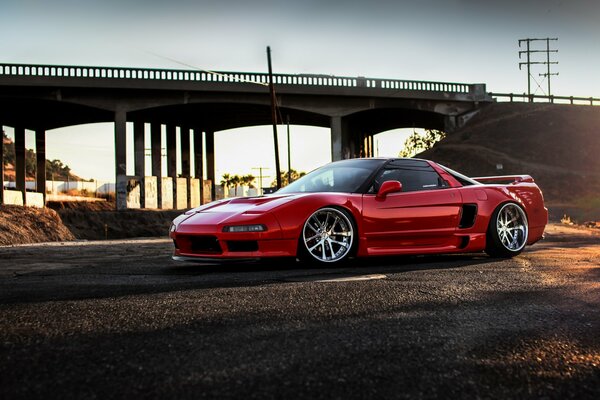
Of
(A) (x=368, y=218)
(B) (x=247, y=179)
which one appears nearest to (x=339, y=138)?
(A) (x=368, y=218)

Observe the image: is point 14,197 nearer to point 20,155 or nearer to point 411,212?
point 411,212

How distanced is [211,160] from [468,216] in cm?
5350

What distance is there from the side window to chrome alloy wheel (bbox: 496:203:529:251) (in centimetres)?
93

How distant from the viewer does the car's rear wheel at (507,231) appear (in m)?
7.80

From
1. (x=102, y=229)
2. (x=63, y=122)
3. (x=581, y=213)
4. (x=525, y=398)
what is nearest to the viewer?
(x=525, y=398)

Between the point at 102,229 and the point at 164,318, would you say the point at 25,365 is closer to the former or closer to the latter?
the point at 164,318

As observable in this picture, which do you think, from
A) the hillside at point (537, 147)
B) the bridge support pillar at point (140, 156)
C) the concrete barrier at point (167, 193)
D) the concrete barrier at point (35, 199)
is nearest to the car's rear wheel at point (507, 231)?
the concrete barrier at point (35, 199)

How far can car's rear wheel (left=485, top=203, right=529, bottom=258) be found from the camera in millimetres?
7801

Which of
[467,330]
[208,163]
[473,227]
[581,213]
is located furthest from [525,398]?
[208,163]

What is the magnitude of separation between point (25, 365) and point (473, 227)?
6.25 meters

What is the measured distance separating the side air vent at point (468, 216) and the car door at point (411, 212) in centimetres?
10

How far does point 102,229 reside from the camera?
36.1 m

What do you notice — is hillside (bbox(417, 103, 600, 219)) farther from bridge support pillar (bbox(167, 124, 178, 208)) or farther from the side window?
the side window

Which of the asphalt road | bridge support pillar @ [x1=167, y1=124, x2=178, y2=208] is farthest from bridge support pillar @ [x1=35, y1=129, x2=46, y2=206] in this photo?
the asphalt road
